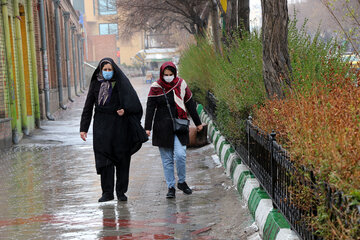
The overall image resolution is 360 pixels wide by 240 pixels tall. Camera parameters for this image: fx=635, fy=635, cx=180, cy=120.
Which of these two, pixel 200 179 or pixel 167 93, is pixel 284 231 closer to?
pixel 167 93

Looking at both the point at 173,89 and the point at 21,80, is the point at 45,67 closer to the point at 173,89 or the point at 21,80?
the point at 21,80

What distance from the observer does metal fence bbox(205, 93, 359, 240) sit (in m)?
4.35

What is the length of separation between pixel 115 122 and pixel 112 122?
0.04 meters

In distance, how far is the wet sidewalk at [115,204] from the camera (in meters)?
6.71

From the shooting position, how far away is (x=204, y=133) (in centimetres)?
1370

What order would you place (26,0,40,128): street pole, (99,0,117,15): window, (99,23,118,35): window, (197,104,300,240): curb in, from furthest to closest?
(99,23,118,35): window → (99,0,117,15): window → (26,0,40,128): street pole → (197,104,300,240): curb

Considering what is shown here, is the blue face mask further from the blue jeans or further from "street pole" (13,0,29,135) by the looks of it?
"street pole" (13,0,29,135)

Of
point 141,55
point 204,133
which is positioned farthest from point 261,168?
point 141,55

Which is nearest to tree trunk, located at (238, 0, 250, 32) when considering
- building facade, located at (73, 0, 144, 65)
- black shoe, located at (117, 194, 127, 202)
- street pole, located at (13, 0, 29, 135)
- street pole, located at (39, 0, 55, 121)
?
street pole, located at (13, 0, 29, 135)

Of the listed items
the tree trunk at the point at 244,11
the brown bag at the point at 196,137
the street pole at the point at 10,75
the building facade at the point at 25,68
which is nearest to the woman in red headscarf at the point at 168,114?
the brown bag at the point at 196,137

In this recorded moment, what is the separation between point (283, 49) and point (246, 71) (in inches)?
44.7

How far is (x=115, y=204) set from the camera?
8.12 metres

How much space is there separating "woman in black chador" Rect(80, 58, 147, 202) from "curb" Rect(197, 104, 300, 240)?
4.67 feet

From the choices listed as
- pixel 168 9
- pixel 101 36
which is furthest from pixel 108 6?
pixel 101 36
